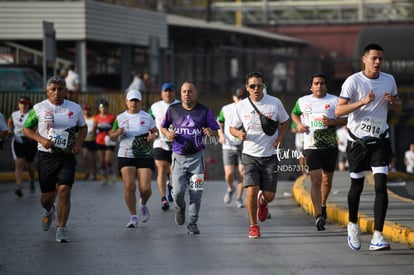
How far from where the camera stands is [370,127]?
444 inches

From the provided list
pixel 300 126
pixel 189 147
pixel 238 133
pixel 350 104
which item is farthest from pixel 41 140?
pixel 350 104

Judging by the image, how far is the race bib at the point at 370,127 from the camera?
11.3 metres

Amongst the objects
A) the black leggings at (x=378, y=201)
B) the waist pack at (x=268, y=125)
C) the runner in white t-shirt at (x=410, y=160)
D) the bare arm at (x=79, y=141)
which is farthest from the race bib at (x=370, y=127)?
the runner in white t-shirt at (x=410, y=160)

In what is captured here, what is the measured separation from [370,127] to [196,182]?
289 cm

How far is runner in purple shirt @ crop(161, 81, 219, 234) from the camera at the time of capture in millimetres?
13344

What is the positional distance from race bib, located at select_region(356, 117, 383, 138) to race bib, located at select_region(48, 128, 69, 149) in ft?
12.0

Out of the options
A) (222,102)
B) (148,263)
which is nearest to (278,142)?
(148,263)

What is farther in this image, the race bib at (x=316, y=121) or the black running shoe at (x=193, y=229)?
the race bib at (x=316, y=121)

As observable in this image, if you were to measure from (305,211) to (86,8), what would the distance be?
1862 cm

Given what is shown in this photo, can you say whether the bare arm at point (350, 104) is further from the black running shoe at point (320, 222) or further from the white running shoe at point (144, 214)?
the white running shoe at point (144, 214)

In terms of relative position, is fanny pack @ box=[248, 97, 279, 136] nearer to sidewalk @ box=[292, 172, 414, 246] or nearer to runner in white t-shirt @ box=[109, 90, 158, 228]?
sidewalk @ box=[292, 172, 414, 246]

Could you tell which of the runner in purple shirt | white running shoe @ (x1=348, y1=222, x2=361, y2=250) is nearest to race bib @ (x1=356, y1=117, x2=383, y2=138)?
white running shoe @ (x1=348, y1=222, x2=361, y2=250)

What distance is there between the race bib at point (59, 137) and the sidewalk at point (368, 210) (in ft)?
12.4

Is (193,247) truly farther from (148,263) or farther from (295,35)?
(295,35)
